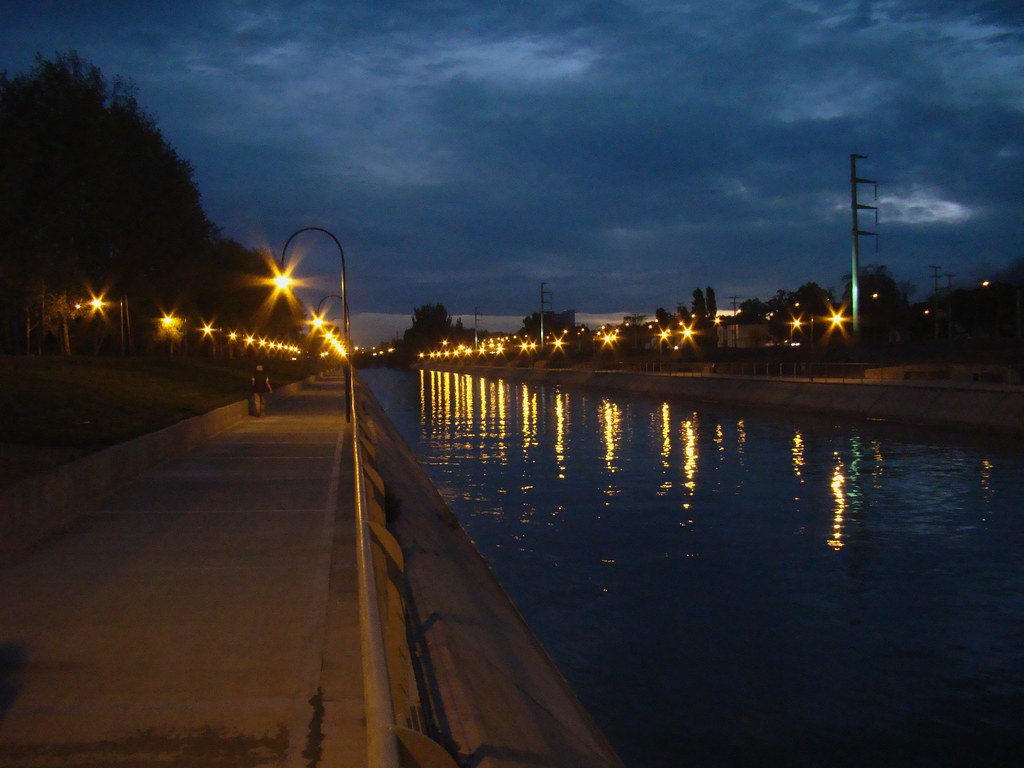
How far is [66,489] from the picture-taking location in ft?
41.6

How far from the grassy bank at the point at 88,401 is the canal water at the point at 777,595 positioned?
7751mm

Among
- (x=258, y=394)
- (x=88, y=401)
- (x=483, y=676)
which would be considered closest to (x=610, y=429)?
(x=258, y=394)

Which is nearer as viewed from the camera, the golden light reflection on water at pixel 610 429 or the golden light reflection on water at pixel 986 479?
the golden light reflection on water at pixel 986 479

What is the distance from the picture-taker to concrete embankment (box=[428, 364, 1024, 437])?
34.5 meters

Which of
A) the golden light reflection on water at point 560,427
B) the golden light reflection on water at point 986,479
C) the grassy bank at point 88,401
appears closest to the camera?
the grassy bank at point 88,401

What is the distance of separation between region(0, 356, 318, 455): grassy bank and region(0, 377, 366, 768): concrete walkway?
4958 mm

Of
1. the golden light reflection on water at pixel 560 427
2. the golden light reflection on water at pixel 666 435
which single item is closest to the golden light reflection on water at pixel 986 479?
the golden light reflection on water at pixel 666 435

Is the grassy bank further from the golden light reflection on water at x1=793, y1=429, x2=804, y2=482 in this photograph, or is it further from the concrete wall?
the golden light reflection on water at x1=793, y1=429, x2=804, y2=482

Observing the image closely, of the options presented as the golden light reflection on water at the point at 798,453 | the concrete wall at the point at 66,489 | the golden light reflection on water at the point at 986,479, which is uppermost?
the concrete wall at the point at 66,489

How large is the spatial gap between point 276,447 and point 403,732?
20745mm

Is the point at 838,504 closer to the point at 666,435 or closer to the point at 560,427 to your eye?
the point at 666,435

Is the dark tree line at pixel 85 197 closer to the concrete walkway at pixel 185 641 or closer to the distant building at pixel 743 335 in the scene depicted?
the concrete walkway at pixel 185 641

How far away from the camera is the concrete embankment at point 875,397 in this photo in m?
34.5

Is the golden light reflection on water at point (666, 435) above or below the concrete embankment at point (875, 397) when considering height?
below
